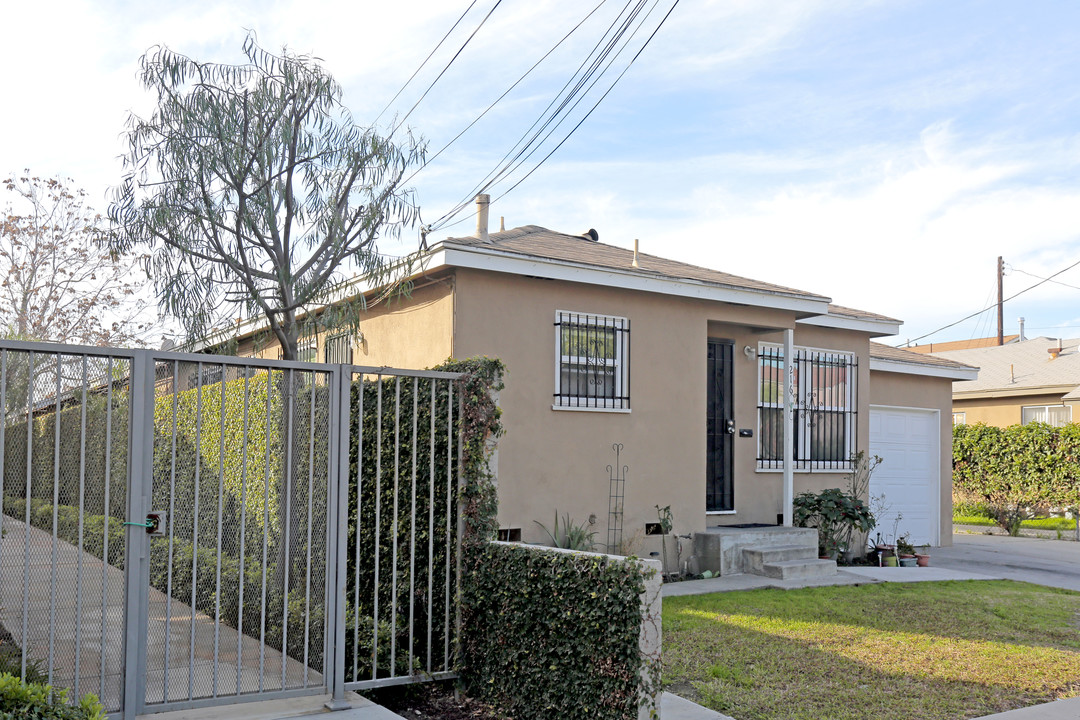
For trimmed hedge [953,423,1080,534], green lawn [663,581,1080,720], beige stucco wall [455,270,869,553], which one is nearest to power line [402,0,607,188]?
beige stucco wall [455,270,869,553]

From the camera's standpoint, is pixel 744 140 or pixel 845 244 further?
pixel 845 244

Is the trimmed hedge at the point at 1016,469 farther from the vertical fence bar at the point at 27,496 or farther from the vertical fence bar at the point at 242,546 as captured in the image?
the vertical fence bar at the point at 27,496

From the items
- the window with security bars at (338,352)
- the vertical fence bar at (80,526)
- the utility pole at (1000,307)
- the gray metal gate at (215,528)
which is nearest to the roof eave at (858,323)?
the window with security bars at (338,352)

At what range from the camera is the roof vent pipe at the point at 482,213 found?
10263mm

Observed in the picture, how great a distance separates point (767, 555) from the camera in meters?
10.3

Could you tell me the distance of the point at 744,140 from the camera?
485 inches

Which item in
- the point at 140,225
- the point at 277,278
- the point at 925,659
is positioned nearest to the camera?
the point at 925,659

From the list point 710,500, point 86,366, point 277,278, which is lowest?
point 710,500

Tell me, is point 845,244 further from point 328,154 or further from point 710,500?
point 328,154

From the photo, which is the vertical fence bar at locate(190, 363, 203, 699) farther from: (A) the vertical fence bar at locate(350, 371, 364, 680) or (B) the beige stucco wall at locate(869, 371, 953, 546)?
(B) the beige stucco wall at locate(869, 371, 953, 546)

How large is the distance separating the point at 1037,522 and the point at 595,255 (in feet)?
45.2

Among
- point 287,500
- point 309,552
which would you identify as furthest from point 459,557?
point 287,500

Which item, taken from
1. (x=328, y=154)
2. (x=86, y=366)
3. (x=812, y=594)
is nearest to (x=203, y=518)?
(x=86, y=366)

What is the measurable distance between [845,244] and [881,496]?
18.9ft
